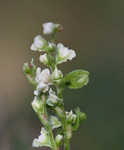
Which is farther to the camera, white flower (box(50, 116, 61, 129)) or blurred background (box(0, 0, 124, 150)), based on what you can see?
blurred background (box(0, 0, 124, 150))

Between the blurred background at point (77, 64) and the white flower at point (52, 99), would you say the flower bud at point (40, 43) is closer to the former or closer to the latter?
the white flower at point (52, 99)

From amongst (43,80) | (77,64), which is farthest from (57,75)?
(77,64)

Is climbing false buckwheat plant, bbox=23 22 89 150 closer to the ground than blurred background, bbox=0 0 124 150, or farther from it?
closer to the ground

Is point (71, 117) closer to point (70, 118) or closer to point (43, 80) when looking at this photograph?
point (70, 118)

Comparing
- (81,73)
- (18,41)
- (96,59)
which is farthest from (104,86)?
(81,73)

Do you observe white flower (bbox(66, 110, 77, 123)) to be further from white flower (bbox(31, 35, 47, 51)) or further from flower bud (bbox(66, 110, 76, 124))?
white flower (bbox(31, 35, 47, 51))

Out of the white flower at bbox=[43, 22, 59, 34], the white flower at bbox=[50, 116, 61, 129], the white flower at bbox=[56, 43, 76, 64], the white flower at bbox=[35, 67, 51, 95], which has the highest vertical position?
the white flower at bbox=[43, 22, 59, 34]

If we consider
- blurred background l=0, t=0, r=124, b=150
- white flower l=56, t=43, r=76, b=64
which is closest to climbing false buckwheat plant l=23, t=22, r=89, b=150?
white flower l=56, t=43, r=76, b=64
